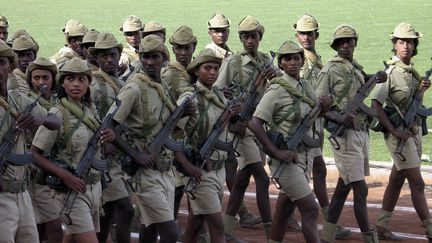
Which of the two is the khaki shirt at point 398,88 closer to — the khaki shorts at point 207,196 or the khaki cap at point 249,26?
the khaki cap at point 249,26

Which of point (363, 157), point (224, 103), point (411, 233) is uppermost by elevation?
point (224, 103)

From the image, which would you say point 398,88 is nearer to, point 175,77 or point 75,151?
point 175,77

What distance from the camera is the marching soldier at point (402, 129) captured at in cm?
1373

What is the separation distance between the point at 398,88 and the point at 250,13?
1013 inches

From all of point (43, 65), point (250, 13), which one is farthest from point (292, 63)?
point (250, 13)

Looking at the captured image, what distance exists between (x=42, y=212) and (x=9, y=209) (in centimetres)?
161

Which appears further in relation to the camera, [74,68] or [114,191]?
[114,191]

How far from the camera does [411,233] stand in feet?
46.3

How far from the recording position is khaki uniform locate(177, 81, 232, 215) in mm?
11750

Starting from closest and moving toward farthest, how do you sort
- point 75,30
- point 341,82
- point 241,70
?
1. point 341,82
2. point 241,70
3. point 75,30

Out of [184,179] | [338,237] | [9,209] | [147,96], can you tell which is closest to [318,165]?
[338,237]

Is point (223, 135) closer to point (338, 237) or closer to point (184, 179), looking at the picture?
point (184, 179)

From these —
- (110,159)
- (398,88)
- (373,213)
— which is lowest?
(373,213)

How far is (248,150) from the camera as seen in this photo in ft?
45.1
